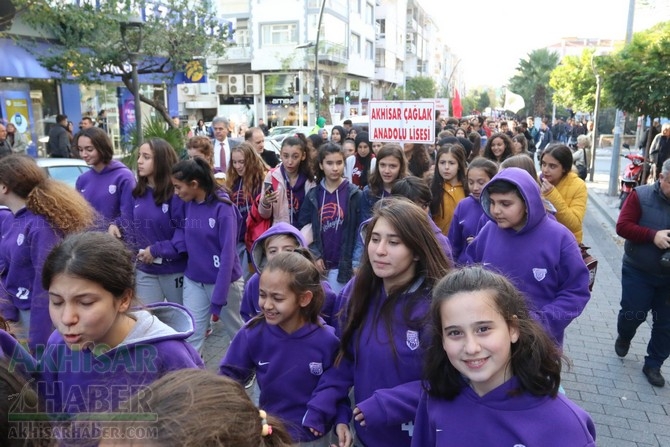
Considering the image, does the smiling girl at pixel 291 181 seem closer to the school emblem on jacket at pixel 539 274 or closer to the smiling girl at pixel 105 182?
the smiling girl at pixel 105 182

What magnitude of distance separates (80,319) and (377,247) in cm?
131

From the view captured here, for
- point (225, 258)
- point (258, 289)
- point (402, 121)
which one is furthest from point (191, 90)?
point (258, 289)

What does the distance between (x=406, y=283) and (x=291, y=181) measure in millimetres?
3352

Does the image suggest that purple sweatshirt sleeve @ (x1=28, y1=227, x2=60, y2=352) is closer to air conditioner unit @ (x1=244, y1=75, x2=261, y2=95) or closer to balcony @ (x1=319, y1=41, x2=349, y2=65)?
balcony @ (x1=319, y1=41, x2=349, y2=65)

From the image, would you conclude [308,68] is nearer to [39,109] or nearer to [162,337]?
[39,109]

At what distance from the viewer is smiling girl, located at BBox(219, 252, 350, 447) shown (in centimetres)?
259

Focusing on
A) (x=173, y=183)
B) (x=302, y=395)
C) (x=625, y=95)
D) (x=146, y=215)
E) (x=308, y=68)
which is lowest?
(x=302, y=395)

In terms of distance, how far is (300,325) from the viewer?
2697 millimetres

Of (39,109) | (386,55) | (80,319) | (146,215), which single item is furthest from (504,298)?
(386,55)

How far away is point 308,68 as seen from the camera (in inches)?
1560

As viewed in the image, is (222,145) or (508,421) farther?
(222,145)

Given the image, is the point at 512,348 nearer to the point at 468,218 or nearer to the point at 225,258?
the point at 468,218

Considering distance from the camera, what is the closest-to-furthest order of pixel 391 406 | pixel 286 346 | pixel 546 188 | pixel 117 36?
pixel 391 406 < pixel 286 346 < pixel 546 188 < pixel 117 36

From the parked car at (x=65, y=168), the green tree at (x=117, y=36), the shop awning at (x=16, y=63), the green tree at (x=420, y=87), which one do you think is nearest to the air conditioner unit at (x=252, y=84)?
the green tree at (x=420, y=87)
